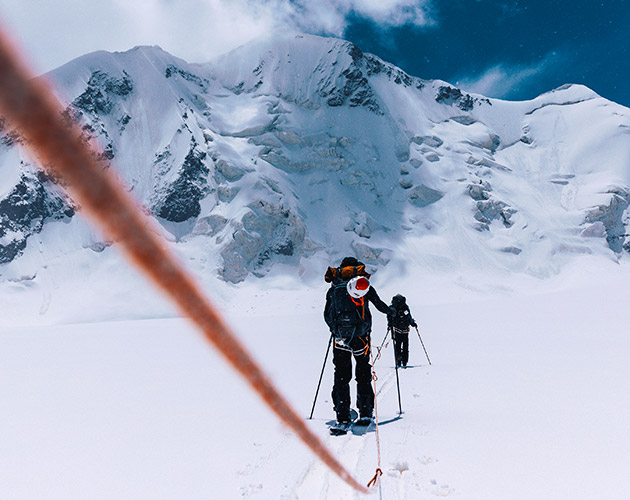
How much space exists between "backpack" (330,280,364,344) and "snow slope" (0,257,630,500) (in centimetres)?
130

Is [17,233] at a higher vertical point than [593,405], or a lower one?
higher

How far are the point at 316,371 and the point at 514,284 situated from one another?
6408 centimetres

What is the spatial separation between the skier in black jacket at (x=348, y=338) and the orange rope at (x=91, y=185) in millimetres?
4257

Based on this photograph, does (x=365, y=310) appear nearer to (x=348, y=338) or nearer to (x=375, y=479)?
(x=348, y=338)

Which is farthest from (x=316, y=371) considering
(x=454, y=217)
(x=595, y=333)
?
(x=454, y=217)

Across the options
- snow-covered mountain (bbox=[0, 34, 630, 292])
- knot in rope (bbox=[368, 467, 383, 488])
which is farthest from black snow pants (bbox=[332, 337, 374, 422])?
snow-covered mountain (bbox=[0, 34, 630, 292])

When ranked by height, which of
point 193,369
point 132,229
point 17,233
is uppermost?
point 17,233

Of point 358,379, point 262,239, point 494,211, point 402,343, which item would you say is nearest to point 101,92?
point 262,239

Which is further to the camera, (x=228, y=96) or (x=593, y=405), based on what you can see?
(x=228, y=96)

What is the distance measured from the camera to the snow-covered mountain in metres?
69.8

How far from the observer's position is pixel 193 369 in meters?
Answer: 9.51

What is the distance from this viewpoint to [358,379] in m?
5.74

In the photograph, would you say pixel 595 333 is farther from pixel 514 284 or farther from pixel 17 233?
pixel 17 233

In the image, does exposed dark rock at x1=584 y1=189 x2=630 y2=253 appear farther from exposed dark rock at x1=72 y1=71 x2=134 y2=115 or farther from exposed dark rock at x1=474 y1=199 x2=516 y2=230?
exposed dark rock at x1=72 y1=71 x2=134 y2=115
